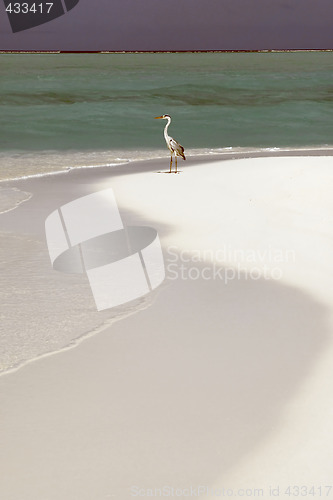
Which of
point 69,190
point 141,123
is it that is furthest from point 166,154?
point 141,123

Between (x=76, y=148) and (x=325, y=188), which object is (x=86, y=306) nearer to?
(x=325, y=188)

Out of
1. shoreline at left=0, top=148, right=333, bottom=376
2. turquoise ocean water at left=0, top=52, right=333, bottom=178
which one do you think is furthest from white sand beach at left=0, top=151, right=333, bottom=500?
turquoise ocean water at left=0, top=52, right=333, bottom=178

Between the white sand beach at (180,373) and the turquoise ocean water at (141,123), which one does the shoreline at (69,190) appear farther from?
the turquoise ocean water at (141,123)

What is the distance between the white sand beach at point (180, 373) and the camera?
9.56ft

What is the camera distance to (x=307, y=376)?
377cm

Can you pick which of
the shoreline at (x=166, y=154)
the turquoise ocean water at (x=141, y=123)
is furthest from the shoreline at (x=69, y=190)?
the turquoise ocean water at (x=141, y=123)

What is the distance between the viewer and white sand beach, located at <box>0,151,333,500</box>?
2914mm

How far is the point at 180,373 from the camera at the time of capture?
378cm

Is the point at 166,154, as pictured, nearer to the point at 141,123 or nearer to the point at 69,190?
the point at 69,190

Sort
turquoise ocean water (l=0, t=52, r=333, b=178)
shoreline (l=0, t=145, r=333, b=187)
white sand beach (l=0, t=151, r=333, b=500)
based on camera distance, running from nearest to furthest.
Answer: white sand beach (l=0, t=151, r=333, b=500)
shoreline (l=0, t=145, r=333, b=187)
turquoise ocean water (l=0, t=52, r=333, b=178)

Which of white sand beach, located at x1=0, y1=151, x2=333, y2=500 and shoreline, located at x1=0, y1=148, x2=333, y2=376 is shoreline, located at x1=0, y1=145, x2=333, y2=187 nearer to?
shoreline, located at x1=0, y1=148, x2=333, y2=376

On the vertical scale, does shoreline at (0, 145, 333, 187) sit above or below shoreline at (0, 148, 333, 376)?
below

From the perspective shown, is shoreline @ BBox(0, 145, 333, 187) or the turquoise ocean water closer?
shoreline @ BBox(0, 145, 333, 187)

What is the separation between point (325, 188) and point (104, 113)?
19.2 metres
